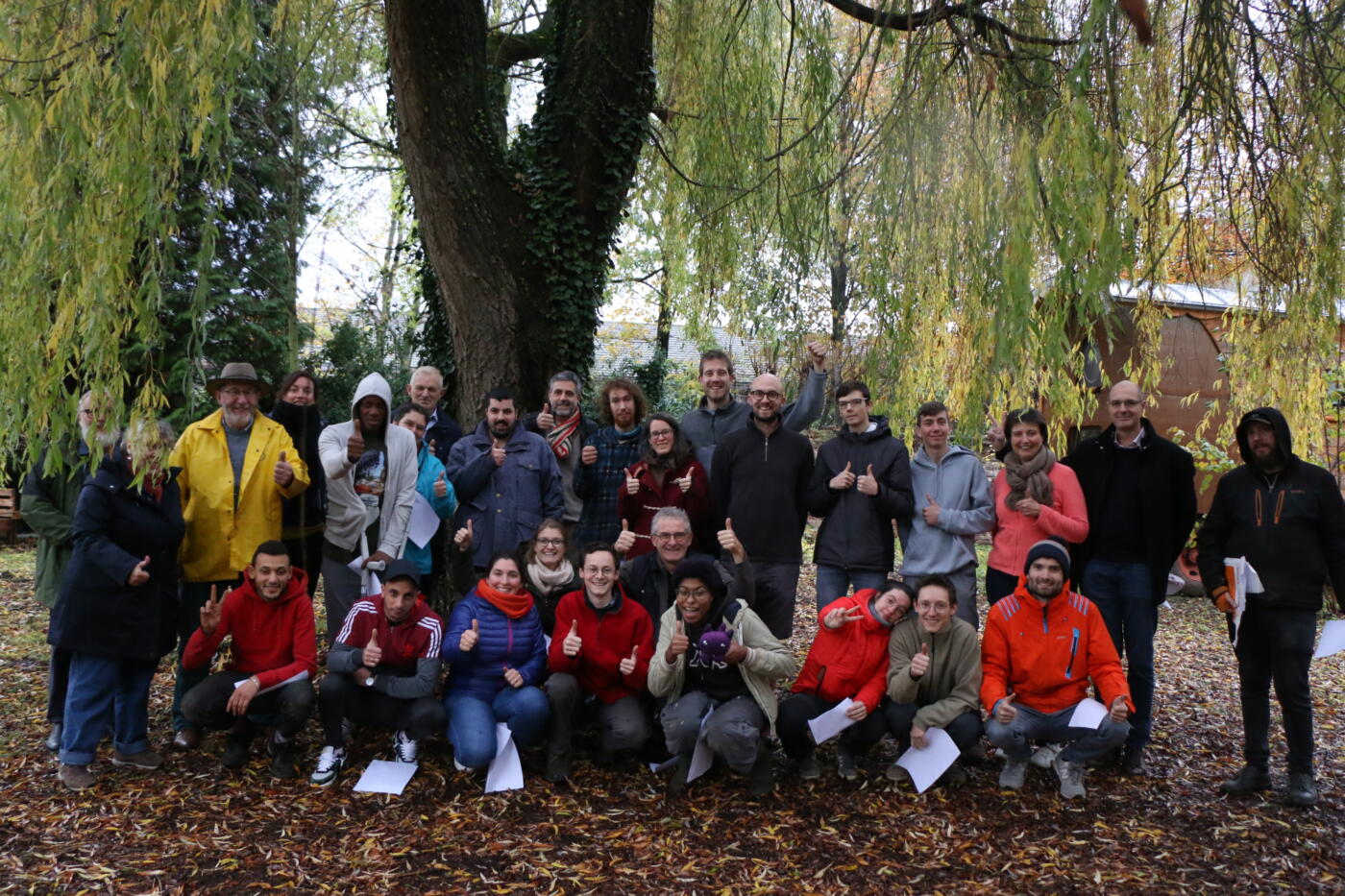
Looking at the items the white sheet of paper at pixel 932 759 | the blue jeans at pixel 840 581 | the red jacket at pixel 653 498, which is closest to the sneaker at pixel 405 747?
the red jacket at pixel 653 498

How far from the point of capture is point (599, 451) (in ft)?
15.3

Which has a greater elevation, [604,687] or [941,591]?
[941,591]

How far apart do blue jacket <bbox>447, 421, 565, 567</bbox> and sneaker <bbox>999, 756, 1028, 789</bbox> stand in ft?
7.47

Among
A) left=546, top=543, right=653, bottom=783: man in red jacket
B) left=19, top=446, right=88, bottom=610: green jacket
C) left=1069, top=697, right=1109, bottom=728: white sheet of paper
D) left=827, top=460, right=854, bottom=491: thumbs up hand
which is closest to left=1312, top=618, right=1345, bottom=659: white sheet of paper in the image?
left=1069, top=697, right=1109, bottom=728: white sheet of paper

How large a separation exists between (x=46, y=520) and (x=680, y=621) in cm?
273

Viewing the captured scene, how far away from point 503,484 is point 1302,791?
11.8 feet

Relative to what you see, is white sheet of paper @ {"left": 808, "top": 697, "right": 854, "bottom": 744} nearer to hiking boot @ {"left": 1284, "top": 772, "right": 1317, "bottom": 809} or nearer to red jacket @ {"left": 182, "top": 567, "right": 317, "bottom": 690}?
hiking boot @ {"left": 1284, "top": 772, "right": 1317, "bottom": 809}

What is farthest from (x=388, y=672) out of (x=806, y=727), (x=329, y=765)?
(x=806, y=727)

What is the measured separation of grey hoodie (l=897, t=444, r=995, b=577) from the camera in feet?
14.4

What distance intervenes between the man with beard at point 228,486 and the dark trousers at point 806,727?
229 cm

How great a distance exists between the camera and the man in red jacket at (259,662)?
3.77m

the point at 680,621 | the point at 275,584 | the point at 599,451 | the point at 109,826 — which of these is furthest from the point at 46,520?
the point at 680,621

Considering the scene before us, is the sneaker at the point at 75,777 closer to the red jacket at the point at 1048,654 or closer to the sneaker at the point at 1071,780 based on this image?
the red jacket at the point at 1048,654

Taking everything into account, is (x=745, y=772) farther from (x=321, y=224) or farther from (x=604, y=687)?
(x=321, y=224)
